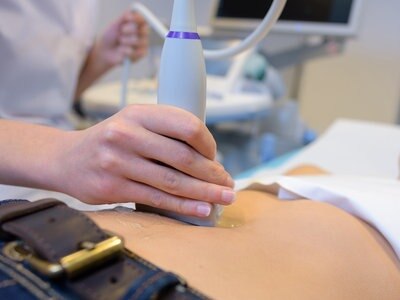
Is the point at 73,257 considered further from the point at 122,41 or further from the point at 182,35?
the point at 122,41

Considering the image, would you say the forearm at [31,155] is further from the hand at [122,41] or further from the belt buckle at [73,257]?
the hand at [122,41]

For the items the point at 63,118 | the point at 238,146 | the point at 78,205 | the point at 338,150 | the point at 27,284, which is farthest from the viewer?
the point at 238,146

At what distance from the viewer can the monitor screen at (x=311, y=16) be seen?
151 cm

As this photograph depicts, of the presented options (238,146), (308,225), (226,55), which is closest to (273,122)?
(238,146)

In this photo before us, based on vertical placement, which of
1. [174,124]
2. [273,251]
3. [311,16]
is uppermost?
[311,16]

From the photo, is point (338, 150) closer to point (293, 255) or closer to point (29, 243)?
point (293, 255)

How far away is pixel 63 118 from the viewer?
108 cm

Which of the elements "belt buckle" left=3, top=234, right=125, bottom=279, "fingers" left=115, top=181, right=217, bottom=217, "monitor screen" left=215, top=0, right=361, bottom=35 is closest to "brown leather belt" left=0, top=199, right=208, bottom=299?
"belt buckle" left=3, top=234, right=125, bottom=279

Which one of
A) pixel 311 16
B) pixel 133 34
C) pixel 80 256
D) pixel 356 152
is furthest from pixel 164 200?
pixel 311 16

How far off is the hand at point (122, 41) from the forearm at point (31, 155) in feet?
2.14

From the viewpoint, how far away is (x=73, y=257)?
336 mm

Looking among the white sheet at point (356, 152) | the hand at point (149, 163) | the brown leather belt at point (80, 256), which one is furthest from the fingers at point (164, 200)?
the white sheet at point (356, 152)

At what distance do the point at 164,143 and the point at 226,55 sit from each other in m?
0.24

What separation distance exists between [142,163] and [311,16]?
4.10 feet
